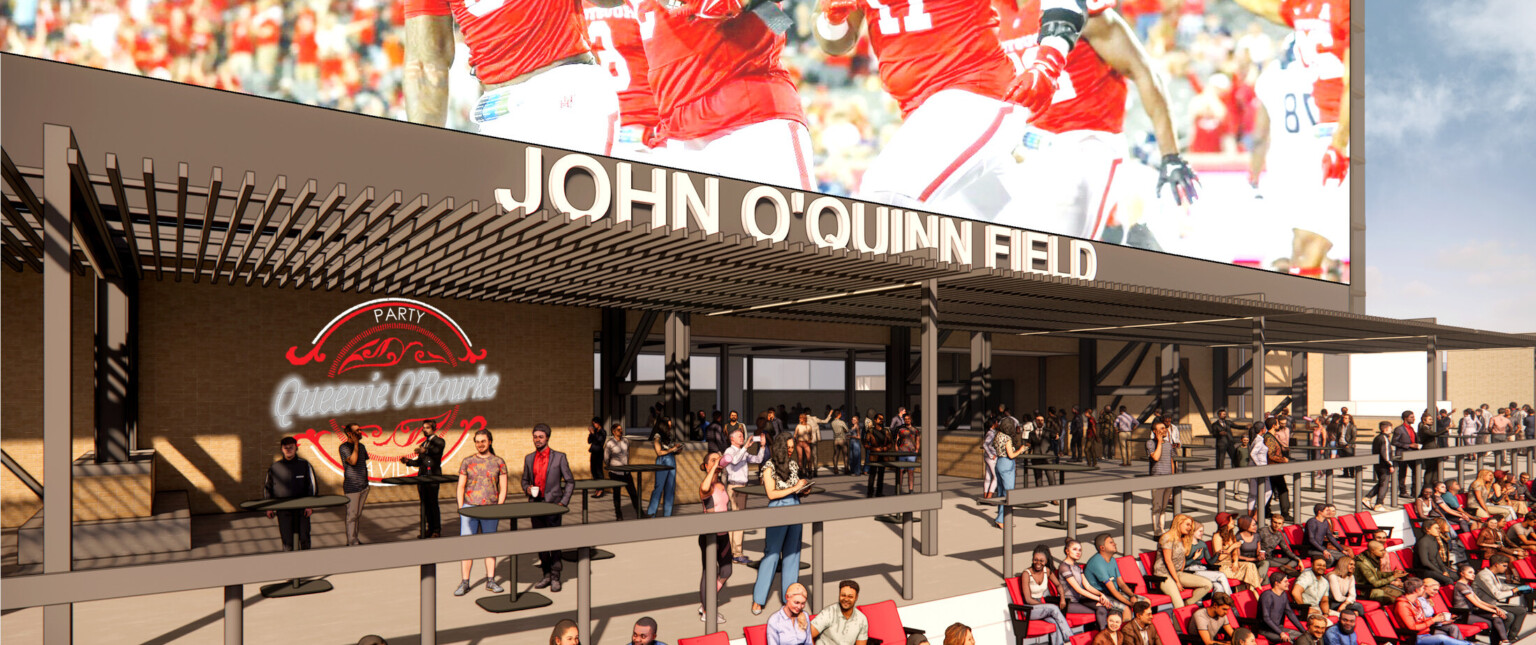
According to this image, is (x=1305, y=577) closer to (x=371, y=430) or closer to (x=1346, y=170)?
(x=371, y=430)

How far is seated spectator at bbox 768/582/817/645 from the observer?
700 cm

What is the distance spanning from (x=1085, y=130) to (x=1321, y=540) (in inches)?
699

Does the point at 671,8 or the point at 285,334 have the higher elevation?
the point at 671,8

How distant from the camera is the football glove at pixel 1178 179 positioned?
29.7 m

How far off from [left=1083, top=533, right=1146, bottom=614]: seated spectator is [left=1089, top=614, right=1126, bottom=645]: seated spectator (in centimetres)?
119

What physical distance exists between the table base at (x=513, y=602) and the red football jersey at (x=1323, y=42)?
34207mm

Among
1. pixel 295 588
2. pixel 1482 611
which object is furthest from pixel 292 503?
pixel 1482 611

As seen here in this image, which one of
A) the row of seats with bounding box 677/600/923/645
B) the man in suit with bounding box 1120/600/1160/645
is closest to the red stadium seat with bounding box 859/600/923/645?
the row of seats with bounding box 677/600/923/645

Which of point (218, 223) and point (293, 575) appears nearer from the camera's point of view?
point (293, 575)

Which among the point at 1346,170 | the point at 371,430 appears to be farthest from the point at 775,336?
the point at 1346,170

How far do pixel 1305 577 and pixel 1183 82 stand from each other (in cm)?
2393

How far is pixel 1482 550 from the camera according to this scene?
1395 cm

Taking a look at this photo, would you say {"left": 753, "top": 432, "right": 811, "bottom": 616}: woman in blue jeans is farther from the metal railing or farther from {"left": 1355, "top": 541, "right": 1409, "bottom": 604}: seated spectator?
{"left": 1355, "top": 541, "right": 1409, "bottom": 604}: seated spectator

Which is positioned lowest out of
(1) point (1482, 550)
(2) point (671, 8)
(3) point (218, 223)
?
(1) point (1482, 550)
